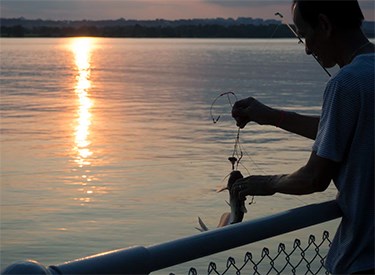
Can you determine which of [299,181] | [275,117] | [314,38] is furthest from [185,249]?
[275,117]

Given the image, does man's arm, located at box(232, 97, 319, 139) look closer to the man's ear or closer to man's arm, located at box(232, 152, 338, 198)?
man's arm, located at box(232, 152, 338, 198)

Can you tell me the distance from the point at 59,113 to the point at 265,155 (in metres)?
13.9

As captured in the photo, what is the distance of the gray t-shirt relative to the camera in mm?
3070

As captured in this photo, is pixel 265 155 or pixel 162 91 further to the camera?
pixel 162 91

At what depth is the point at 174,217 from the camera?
48.1 ft

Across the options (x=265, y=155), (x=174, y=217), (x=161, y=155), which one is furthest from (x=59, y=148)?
(x=174, y=217)

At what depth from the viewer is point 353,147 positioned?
3.13m

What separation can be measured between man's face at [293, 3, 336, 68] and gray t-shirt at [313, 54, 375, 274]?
0.59ft

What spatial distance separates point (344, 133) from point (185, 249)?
0.72 meters

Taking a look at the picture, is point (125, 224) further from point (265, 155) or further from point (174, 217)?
point (265, 155)

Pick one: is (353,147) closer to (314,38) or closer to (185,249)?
(314,38)

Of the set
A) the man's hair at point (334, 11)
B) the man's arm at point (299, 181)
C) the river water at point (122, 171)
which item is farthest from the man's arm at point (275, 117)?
the river water at point (122, 171)

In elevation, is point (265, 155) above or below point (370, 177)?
below

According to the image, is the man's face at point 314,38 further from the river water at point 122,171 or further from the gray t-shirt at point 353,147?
the river water at point 122,171
